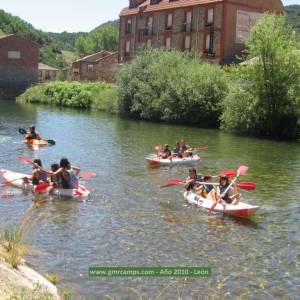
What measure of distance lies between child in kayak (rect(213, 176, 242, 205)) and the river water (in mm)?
728

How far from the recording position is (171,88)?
4516cm

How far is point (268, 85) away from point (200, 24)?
23090 mm

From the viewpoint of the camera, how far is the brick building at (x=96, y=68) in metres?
93.4

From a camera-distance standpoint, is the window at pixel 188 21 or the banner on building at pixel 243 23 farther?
the window at pixel 188 21

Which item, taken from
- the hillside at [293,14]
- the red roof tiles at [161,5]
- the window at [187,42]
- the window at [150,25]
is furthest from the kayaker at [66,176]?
the hillside at [293,14]

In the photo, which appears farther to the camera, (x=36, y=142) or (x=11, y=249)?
(x=36, y=142)

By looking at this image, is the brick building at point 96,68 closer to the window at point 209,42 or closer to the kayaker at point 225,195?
the window at point 209,42

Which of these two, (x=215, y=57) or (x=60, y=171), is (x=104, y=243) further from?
(x=215, y=57)

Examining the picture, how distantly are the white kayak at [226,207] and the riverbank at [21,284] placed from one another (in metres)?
7.17

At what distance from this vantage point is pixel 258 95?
124ft

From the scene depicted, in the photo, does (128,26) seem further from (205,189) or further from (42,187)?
→ (205,189)

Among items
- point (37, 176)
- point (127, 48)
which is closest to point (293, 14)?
point (127, 48)

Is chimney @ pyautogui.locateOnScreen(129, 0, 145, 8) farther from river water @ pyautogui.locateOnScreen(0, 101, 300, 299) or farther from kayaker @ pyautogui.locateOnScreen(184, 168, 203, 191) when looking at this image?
kayaker @ pyautogui.locateOnScreen(184, 168, 203, 191)

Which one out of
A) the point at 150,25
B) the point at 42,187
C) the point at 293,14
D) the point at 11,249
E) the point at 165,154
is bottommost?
the point at 42,187
